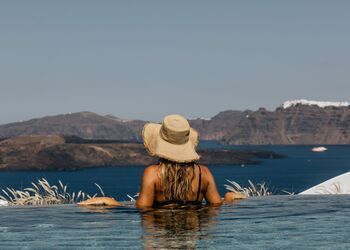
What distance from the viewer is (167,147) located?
11828 millimetres

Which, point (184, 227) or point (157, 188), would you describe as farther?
point (157, 188)

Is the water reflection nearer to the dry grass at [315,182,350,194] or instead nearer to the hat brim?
the hat brim

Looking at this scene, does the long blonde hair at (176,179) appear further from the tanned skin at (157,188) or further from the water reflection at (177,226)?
the water reflection at (177,226)

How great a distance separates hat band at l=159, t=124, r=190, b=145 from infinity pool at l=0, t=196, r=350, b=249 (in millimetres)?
1273

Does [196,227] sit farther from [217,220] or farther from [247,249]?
[247,249]

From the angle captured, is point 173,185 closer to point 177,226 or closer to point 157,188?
point 157,188

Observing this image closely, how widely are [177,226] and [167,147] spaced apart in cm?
176

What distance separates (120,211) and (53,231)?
275 cm

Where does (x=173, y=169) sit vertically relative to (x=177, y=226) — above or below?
above

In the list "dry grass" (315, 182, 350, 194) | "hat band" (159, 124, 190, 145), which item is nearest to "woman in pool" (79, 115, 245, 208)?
"hat band" (159, 124, 190, 145)

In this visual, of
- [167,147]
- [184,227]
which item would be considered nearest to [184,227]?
[184,227]

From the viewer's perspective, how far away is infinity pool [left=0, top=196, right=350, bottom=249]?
9.05 meters

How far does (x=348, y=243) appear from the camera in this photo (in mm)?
8992

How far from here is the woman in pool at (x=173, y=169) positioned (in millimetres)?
11727
